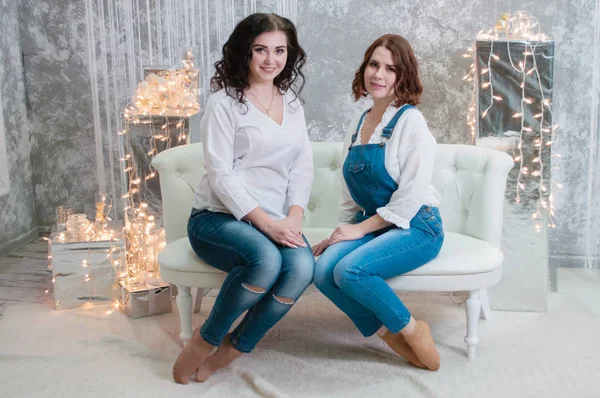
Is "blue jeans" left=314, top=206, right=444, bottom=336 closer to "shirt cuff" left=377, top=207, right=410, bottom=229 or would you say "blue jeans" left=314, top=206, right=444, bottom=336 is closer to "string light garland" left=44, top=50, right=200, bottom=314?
"shirt cuff" left=377, top=207, right=410, bottom=229

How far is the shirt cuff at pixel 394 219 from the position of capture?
6.98 feet

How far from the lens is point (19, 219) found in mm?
3861

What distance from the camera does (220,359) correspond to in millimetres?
2131

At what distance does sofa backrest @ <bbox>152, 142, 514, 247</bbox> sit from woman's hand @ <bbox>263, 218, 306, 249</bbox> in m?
0.61

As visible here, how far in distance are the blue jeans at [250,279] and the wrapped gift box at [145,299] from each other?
27.9 inches

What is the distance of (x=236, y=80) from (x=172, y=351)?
3.36 feet

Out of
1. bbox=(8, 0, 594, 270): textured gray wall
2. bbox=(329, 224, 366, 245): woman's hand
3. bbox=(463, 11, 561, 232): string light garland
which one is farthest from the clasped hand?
bbox=(8, 0, 594, 270): textured gray wall

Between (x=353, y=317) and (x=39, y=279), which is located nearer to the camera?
(x=353, y=317)

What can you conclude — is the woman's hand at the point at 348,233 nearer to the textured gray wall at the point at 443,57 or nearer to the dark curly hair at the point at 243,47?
the dark curly hair at the point at 243,47

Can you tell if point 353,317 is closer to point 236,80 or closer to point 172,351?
point 172,351

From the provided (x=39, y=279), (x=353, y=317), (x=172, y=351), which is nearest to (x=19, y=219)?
(x=39, y=279)

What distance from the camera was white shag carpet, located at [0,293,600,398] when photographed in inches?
81.5

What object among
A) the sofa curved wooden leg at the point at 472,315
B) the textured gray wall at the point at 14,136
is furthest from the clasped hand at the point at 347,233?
the textured gray wall at the point at 14,136

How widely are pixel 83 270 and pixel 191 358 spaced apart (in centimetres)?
99
